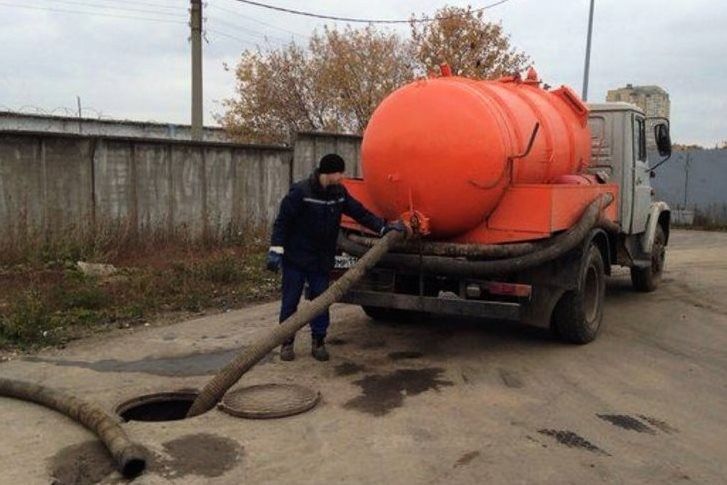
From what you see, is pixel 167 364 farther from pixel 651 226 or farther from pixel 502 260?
pixel 651 226

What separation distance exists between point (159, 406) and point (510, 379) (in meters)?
2.83

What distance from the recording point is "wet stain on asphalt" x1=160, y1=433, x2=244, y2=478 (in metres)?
A: 4.21

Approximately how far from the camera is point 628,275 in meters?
12.1

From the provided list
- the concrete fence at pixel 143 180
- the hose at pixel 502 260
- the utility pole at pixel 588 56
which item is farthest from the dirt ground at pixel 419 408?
the utility pole at pixel 588 56

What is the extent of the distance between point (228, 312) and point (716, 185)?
2031 centimetres

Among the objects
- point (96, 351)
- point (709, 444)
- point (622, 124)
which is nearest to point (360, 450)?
point (709, 444)

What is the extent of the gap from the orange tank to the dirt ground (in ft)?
4.66

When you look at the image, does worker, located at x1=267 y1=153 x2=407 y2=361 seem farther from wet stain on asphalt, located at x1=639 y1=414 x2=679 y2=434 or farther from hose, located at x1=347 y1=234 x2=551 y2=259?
wet stain on asphalt, located at x1=639 y1=414 x2=679 y2=434

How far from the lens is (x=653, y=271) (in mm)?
10578

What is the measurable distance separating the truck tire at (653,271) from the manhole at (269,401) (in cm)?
619

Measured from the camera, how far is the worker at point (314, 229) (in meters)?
6.56

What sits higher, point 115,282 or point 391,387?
point 115,282

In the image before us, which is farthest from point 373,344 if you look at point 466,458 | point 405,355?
point 466,458

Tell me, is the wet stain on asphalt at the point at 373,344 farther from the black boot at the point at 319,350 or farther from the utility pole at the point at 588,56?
the utility pole at the point at 588,56
